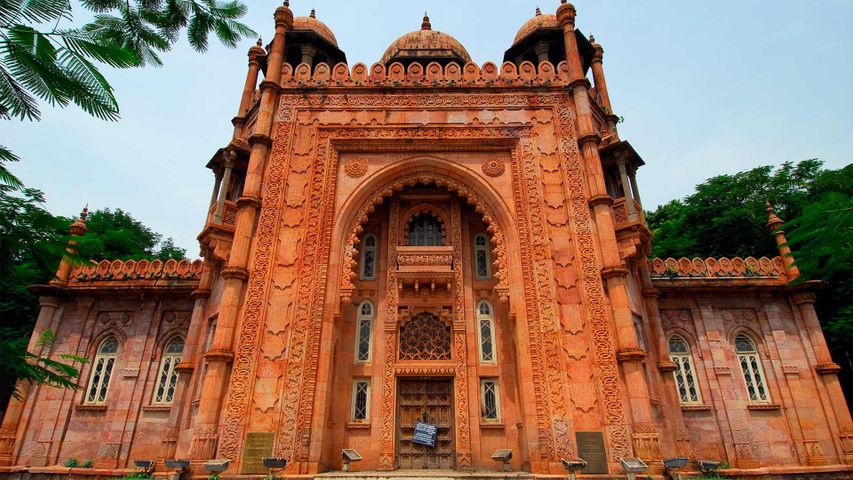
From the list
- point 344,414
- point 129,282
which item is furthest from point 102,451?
point 344,414

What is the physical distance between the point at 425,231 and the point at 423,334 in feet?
10.6

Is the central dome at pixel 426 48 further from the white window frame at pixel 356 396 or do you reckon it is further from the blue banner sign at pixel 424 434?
the blue banner sign at pixel 424 434

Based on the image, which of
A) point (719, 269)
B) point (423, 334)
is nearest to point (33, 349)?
point (423, 334)

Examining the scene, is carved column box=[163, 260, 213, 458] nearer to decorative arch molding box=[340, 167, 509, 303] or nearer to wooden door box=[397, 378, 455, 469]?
decorative arch molding box=[340, 167, 509, 303]

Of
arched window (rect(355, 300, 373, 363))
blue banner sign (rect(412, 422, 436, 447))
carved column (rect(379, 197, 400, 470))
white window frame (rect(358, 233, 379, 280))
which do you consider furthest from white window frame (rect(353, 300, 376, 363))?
blue banner sign (rect(412, 422, 436, 447))

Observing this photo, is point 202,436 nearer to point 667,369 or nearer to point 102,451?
point 102,451

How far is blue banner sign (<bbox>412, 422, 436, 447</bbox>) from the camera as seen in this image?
11664 millimetres

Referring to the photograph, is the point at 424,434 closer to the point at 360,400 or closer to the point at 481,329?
the point at 360,400

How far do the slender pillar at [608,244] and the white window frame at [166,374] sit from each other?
12.9m

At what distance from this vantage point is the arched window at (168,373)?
14.3 m

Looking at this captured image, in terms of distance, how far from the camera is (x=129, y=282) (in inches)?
601

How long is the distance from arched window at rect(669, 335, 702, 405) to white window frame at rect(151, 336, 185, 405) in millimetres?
15625

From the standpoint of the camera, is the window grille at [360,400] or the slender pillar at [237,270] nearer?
the slender pillar at [237,270]

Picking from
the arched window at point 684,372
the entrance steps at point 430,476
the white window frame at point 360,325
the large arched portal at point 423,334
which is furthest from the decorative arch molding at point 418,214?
the arched window at point 684,372
